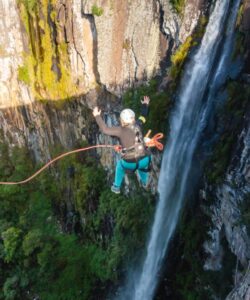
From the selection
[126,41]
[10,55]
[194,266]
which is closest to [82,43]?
[126,41]

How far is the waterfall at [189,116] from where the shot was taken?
314 inches

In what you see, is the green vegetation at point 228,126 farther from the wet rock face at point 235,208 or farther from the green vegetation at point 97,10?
the green vegetation at point 97,10

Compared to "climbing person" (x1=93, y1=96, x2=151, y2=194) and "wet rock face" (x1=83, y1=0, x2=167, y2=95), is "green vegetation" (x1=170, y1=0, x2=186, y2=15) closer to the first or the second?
"wet rock face" (x1=83, y1=0, x2=167, y2=95)

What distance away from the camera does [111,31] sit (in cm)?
927

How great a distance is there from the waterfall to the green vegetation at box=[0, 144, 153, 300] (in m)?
0.54

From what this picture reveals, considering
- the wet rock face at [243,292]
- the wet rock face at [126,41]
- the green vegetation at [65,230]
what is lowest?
the green vegetation at [65,230]

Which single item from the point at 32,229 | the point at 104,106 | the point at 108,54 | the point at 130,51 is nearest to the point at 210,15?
the point at 130,51

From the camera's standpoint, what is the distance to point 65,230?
13.2 meters

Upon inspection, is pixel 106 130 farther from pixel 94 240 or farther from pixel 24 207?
pixel 24 207

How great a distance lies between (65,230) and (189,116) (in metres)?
6.91

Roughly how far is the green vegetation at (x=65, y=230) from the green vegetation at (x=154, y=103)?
78.9 inches

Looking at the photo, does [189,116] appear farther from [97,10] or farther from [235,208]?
[97,10]

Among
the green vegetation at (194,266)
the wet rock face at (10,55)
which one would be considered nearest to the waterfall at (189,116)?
the green vegetation at (194,266)

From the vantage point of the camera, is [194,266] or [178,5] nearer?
[178,5]
